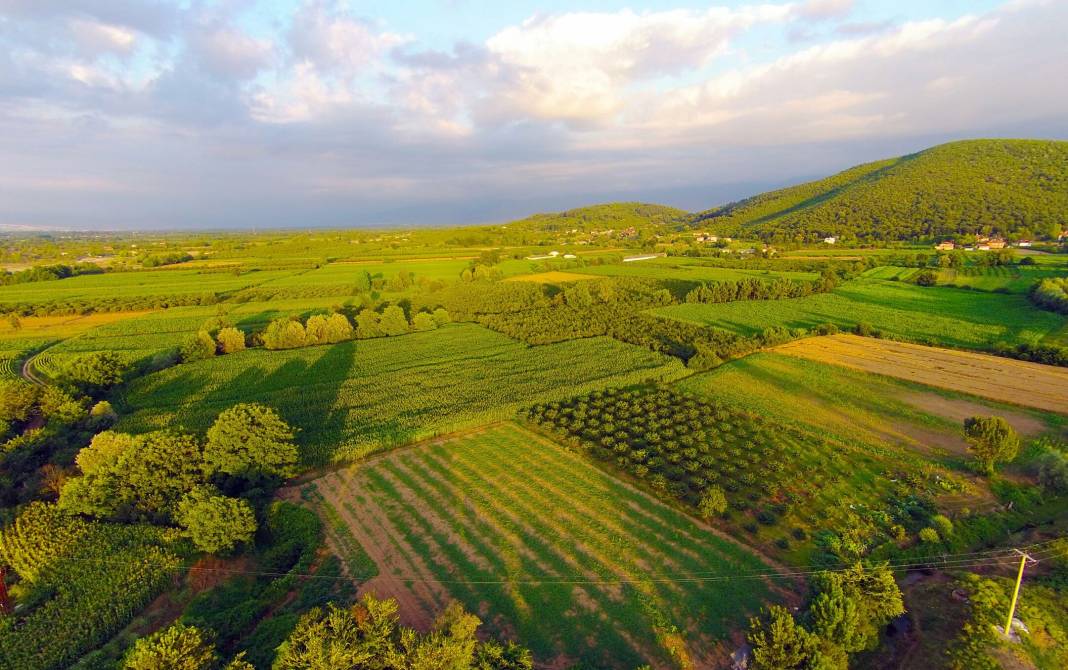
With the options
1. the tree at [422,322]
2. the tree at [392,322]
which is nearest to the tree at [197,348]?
the tree at [392,322]

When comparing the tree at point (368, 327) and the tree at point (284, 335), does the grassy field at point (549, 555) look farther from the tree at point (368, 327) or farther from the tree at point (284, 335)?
the tree at point (368, 327)

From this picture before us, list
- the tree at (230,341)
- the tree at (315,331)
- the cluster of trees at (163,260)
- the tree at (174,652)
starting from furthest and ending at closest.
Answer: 1. the cluster of trees at (163,260)
2. the tree at (315,331)
3. the tree at (230,341)
4. the tree at (174,652)

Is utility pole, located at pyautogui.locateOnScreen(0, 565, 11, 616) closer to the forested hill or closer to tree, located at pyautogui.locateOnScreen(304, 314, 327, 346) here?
tree, located at pyautogui.locateOnScreen(304, 314, 327, 346)

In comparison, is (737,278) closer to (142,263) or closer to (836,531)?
(836,531)

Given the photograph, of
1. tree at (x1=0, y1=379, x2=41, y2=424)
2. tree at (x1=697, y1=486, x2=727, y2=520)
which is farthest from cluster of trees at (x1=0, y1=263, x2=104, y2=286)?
tree at (x1=697, y1=486, x2=727, y2=520)

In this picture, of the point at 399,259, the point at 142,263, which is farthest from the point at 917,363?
the point at 142,263

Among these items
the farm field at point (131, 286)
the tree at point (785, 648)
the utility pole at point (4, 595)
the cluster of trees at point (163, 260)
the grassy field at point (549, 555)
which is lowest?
the grassy field at point (549, 555)
